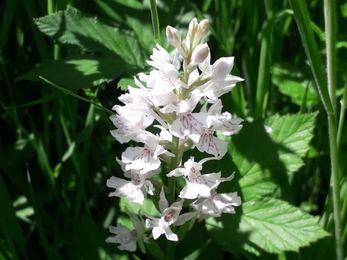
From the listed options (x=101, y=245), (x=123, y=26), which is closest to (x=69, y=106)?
(x=123, y=26)

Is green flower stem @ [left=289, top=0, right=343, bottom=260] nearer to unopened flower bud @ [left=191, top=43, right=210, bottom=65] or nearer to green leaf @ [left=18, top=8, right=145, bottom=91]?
unopened flower bud @ [left=191, top=43, right=210, bottom=65]

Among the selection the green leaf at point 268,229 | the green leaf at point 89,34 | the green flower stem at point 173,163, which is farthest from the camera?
the green leaf at point 89,34

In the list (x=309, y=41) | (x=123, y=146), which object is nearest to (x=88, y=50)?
(x=123, y=146)

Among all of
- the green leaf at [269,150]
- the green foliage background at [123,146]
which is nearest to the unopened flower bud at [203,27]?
the green foliage background at [123,146]

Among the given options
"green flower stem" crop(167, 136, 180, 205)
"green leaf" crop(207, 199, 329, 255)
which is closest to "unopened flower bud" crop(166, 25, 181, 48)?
"green flower stem" crop(167, 136, 180, 205)

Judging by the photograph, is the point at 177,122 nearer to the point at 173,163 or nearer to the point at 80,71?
the point at 173,163

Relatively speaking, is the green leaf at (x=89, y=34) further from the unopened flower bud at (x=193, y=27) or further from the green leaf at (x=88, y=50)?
the unopened flower bud at (x=193, y=27)

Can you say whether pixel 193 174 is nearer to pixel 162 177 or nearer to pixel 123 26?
pixel 162 177
